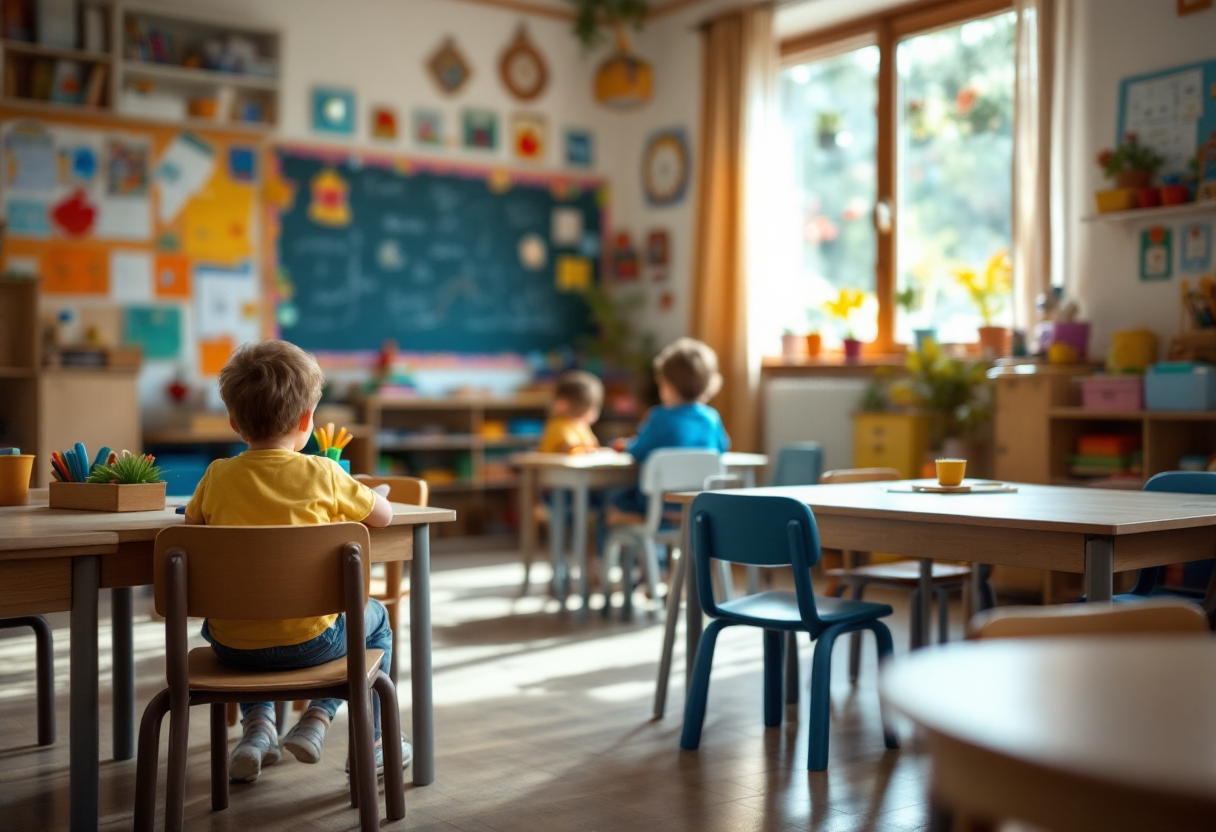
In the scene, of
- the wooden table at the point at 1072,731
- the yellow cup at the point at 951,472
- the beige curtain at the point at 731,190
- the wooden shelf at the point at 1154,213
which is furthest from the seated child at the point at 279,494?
the beige curtain at the point at 731,190

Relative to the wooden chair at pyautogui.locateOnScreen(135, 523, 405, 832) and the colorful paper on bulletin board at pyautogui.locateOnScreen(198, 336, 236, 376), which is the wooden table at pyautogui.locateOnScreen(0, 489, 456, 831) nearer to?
the wooden chair at pyautogui.locateOnScreen(135, 523, 405, 832)

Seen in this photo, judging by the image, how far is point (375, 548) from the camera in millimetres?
2504

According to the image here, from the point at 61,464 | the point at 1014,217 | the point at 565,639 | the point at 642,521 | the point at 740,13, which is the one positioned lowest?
the point at 565,639

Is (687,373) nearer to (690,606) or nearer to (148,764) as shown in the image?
(690,606)

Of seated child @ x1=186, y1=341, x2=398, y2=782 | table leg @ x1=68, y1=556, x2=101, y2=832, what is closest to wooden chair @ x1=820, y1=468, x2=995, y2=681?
seated child @ x1=186, y1=341, x2=398, y2=782

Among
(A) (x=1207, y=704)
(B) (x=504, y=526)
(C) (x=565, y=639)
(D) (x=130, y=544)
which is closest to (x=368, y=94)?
(B) (x=504, y=526)

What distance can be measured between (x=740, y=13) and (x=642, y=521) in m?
3.25

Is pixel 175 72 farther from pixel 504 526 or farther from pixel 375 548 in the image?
pixel 375 548

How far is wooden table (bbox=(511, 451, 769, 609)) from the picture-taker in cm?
482

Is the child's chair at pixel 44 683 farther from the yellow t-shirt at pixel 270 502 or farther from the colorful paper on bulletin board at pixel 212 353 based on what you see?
the colorful paper on bulletin board at pixel 212 353

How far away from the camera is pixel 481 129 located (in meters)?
7.27

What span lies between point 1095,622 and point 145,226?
5613 millimetres

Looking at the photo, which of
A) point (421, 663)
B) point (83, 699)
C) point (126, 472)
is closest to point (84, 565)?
point (83, 699)

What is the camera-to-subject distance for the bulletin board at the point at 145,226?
5.86m
